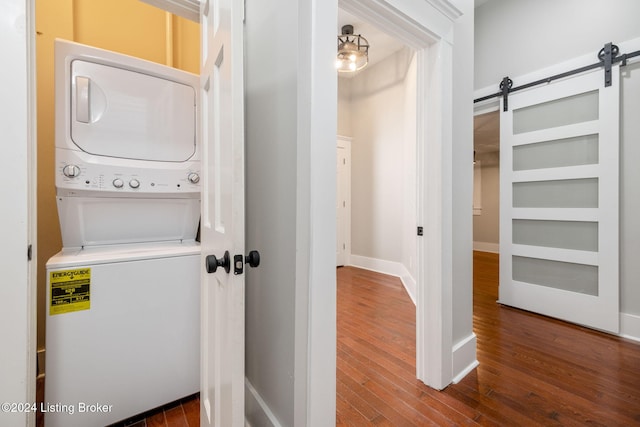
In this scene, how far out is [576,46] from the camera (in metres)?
2.29

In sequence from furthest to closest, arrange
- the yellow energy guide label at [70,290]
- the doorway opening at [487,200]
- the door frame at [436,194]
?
the doorway opening at [487,200] < the door frame at [436,194] < the yellow energy guide label at [70,290]

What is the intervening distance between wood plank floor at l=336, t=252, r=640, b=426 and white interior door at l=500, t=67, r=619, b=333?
253 millimetres

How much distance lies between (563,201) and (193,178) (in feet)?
9.77

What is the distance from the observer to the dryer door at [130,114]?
4.19 feet

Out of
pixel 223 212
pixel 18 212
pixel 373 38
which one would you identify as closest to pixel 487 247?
pixel 373 38

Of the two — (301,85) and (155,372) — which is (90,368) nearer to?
(155,372)

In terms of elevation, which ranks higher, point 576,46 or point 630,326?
point 576,46

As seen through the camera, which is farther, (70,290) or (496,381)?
(496,381)

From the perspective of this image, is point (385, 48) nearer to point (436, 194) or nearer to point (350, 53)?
point (350, 53)

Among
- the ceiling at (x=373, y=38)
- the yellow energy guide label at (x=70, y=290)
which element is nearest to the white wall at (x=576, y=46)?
the ceiling at (x=373, y=38)

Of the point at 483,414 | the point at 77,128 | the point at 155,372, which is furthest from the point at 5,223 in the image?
the point at 483,414

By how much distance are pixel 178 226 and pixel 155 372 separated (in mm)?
744

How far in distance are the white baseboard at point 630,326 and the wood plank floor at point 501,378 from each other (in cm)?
8

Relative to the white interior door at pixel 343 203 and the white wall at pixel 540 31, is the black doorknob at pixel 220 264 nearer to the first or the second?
the white wall at pixel 540 31
